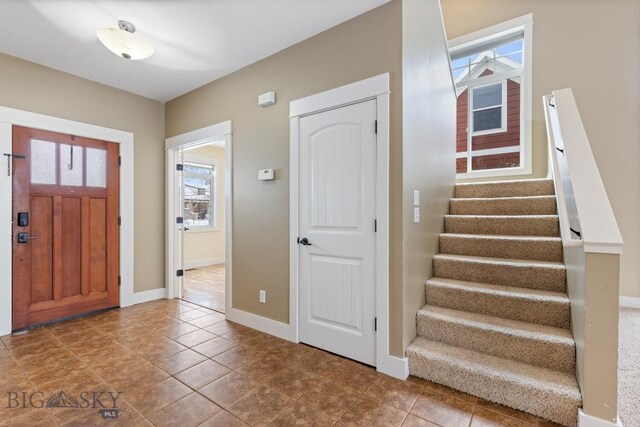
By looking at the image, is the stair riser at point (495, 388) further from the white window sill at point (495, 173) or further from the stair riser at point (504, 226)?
the white window sill at point (495, 173)

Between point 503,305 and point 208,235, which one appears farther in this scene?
point 208,235

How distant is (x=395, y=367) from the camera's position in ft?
7.04

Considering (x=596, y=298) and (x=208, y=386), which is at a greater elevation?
(x=596, y=298)

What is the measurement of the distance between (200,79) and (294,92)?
4.77 ft

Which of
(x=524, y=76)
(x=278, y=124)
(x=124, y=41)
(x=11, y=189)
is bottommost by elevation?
(x=11, y=189)

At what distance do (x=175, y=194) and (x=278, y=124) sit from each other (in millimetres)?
2143

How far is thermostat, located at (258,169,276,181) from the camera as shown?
9.59 feet

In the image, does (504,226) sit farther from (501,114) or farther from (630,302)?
(501,114)

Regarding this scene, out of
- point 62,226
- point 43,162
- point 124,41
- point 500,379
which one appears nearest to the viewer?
point 500,379

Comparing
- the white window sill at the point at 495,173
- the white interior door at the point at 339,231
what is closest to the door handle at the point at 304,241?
the white interior door at the point at 339,231

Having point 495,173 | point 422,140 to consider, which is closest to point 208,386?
point 422,140

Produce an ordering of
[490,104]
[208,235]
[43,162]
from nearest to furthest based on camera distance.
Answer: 1. [43,162]
2. [490,104]
3. [208,235]

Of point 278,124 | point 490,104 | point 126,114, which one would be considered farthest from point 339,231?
point 490,104

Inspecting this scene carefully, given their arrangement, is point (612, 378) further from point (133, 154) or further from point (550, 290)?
point (133, 154)
